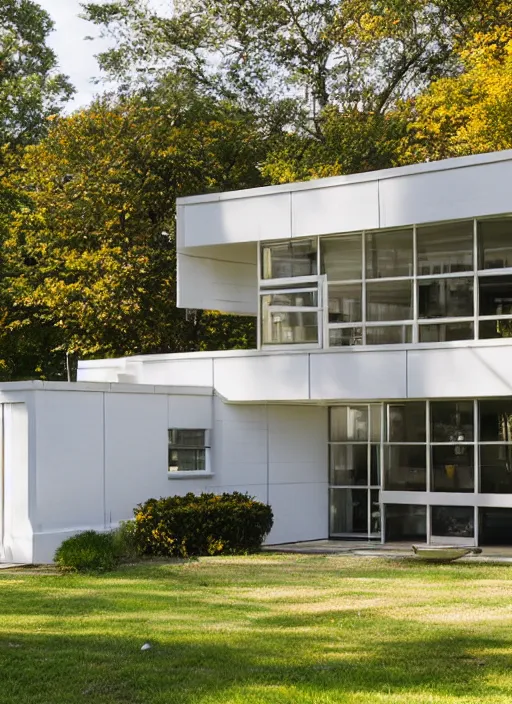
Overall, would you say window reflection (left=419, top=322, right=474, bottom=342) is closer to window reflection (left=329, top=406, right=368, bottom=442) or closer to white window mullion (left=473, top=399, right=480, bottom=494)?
white window mullion (left=473, top=399, right=480, bottom=494)

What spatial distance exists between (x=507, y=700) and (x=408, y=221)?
13.5 meters

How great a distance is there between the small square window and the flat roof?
4683 mm

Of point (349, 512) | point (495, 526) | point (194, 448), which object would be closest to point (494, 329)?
point (495, 526)

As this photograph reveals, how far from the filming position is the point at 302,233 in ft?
74.5

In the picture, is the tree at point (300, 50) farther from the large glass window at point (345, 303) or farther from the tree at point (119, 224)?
the large glass window at point (345, 303)

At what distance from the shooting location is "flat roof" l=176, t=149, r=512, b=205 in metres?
20.4

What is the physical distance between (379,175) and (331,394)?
4.06 m

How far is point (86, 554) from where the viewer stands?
58.8 ft

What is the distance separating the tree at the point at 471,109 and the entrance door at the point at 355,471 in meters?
14.1

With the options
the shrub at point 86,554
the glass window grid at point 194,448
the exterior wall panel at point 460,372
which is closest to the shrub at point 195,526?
the shrub at point 86,554

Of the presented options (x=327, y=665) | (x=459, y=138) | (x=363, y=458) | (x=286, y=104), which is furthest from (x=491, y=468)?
(x=286, y=104)

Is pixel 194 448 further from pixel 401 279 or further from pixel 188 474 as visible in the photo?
pixel 401 279

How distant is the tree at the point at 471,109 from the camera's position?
34.7 m

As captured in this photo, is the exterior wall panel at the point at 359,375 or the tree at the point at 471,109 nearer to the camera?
the exterior wall panel at the point at 359,375
